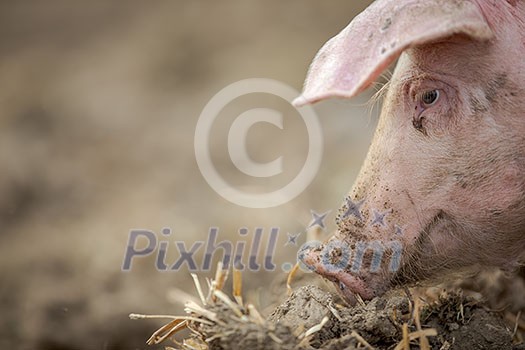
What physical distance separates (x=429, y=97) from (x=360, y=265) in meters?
0.59

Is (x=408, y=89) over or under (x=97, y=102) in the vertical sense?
under

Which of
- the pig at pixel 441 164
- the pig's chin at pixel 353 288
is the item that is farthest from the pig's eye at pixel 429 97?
the pig's chin at pixel 353 288

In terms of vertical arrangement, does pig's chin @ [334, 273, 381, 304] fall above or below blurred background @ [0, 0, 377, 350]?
below

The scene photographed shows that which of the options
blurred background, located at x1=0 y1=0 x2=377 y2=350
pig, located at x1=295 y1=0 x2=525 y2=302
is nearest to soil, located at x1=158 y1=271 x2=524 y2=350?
pig, located at x1=295 y1=0 x2=525 y2=302

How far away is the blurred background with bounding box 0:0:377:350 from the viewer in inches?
138

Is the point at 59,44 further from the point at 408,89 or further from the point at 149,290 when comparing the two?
the point at 408,89

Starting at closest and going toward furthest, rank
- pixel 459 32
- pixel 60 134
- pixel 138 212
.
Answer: pixel 459 32 → pixel 138 212 → pixel 60 134

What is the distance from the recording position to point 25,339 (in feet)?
10.5

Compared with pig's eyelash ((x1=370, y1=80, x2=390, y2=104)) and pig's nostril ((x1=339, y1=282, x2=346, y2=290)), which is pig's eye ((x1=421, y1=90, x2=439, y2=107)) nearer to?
pig's eyelash ((x1=370, y1=80, x2=390, y2=104))

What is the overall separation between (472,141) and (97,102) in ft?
14.5

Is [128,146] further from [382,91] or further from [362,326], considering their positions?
[362,326]

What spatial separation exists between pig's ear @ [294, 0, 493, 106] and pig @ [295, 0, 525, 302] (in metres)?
0.02

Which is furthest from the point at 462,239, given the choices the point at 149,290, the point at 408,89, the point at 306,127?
the point at 306,127

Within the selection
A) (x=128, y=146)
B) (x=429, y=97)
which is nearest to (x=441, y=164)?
(x=429, y=97)
